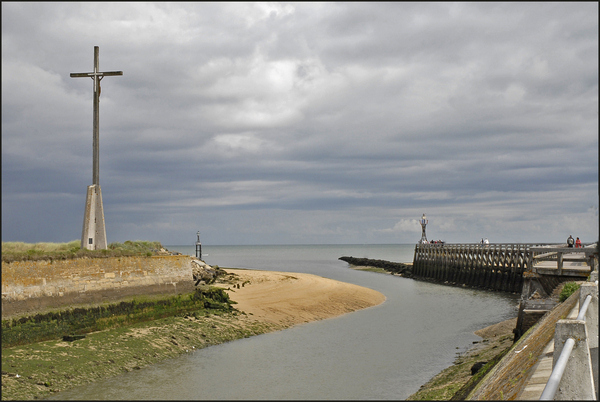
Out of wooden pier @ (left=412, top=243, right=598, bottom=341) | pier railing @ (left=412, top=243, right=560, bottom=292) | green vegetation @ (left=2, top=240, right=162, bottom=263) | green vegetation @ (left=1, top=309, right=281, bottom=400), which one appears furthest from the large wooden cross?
pier railing @ (left=412, top=243, right=560, bottom=292)

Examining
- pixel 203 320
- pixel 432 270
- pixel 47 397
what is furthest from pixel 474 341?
pixel 432 270

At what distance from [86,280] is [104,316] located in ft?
4.94

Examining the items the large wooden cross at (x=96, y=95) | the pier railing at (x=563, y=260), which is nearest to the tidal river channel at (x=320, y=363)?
the pier railing at (x=563, y=260)

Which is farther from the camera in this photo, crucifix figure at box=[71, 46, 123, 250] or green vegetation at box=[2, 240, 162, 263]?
crucifix figure at box=[71, 46, 123, 250]

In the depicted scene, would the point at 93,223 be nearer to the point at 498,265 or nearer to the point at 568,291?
the point at 568,291

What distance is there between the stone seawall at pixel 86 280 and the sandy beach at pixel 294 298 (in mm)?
4874

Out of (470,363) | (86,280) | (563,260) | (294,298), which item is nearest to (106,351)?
(86,280)

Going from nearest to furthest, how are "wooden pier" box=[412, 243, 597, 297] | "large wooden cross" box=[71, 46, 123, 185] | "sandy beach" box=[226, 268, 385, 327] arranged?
1. "large wooden cross" box=[71, 46, 123, 185]
2. "wooden pier" box=[412, 243, 597, 297]
3. "sandy beach" box=[226, 268, 385, 327]

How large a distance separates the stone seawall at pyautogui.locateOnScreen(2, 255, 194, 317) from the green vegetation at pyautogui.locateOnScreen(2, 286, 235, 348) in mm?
351

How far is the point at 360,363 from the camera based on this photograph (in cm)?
1656

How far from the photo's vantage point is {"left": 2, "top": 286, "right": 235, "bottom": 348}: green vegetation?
48.0ft

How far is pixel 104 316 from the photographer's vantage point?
683 inches

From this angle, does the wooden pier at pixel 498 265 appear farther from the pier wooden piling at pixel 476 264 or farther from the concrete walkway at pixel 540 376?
the concrete walkway at pixel 540 376

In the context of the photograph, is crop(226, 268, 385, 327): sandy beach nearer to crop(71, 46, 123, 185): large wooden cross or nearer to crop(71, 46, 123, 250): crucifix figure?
crop(71, 46, 123, 250): crucifix figure
